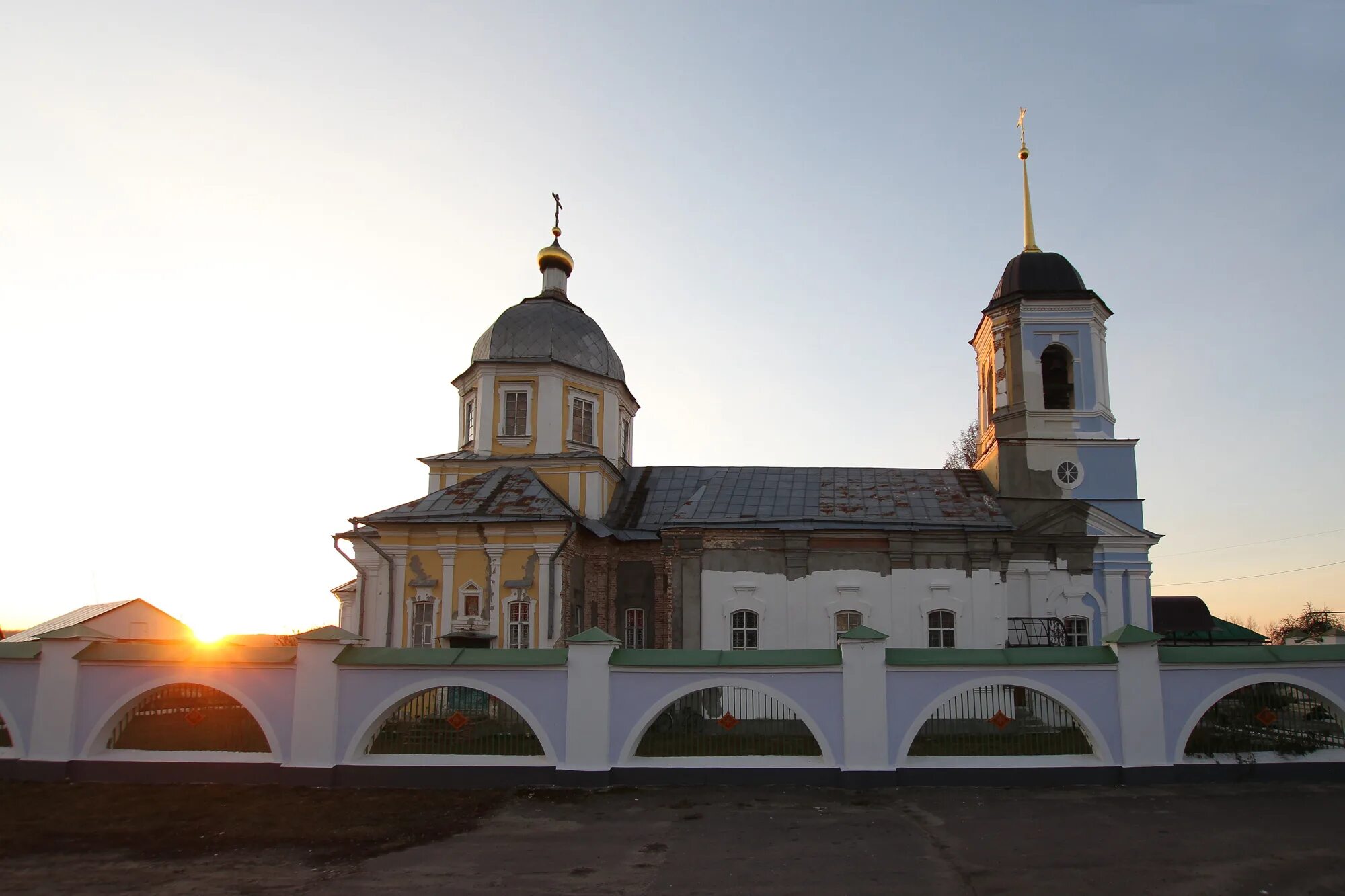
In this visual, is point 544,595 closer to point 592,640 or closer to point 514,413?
point 514,413

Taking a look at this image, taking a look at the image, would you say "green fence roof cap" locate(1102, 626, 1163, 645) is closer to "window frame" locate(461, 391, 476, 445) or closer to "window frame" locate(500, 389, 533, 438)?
"window frame" locate(500, 389, 533, 438)

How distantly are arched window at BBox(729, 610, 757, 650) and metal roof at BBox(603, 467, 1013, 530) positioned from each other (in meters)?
2.01

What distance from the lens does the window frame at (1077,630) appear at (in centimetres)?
2059

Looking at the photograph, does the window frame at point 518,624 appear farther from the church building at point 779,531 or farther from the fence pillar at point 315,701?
the fence pillar at point 315,701

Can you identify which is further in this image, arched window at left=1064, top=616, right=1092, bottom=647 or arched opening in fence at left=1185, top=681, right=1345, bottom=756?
arched window at left=1064, top=616, right=1092, bottom=647

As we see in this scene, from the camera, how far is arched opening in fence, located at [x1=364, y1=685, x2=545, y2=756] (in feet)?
39.9

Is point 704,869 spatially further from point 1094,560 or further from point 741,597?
point 1094,560

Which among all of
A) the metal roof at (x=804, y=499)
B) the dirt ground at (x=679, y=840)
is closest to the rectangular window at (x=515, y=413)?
the metal roof at (x=804, y=499)

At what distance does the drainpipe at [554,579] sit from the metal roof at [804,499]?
224 centimetres


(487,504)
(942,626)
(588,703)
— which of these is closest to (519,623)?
(487,504)

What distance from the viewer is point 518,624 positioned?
778 inches

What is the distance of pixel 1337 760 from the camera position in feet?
39.3

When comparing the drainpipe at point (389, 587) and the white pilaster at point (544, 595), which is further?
the drainpipe at point (389, 587)

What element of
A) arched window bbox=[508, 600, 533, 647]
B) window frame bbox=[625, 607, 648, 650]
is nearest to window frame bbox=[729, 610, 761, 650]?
window frame bbox=[625, 607, 648, 650]
